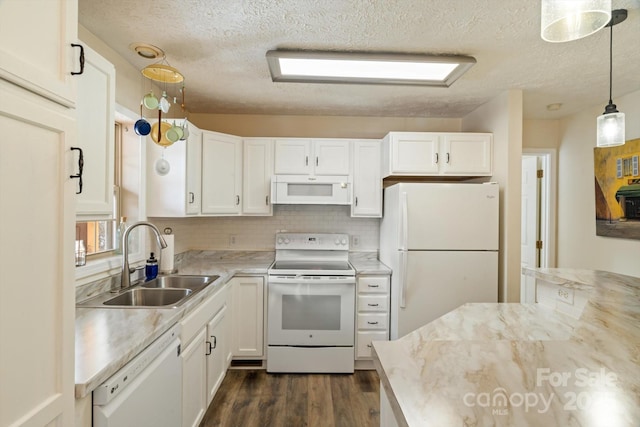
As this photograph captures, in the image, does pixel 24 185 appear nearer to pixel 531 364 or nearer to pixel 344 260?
pixel 531 364

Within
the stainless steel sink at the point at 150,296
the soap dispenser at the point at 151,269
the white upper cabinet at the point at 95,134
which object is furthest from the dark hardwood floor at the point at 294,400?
the white upper cabinet at the point at 95,134

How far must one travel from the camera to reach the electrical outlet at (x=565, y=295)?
66.1 inches

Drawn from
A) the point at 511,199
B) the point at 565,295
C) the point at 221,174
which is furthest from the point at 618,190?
the point at 221,174

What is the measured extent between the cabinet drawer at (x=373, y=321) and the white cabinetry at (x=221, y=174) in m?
1.51

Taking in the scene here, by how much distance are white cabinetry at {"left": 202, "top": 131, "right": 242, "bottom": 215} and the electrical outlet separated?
8.20ft

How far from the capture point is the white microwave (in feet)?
9.70

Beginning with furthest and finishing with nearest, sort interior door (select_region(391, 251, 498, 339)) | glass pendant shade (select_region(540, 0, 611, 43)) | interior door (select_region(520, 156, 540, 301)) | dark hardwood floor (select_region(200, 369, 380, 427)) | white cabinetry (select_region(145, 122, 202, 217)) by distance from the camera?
interior door (select_region(520, 156, 540, 301))
interior door (select_region(391, 251, 498, 339))
white cabinetry (select_region(145, 122, 202, 217))
dark hardwood floor (select_region(200, 369, 380, 427))
glass pendant shade (select_region(540, 0, 611, 43))

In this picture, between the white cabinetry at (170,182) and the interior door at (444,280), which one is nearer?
the white cabinetry at (170,182)

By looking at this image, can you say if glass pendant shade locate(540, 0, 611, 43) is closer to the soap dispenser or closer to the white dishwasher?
the white dishwasher

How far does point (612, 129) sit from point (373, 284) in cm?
187

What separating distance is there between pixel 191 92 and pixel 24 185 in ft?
7.42

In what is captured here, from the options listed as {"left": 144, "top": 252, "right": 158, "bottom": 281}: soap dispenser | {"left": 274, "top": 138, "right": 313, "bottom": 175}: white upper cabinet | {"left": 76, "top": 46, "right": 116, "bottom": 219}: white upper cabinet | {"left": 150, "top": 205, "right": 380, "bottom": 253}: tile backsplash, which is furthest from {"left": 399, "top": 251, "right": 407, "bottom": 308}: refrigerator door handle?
{"left": 76, "top": 46, "right": 116, "bottom": 219}: white upper cabinet

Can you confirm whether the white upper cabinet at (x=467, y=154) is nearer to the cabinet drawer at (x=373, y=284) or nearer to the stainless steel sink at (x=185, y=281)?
the cabinet drawer at (x=373, y=284)

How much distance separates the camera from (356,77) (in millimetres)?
2264
